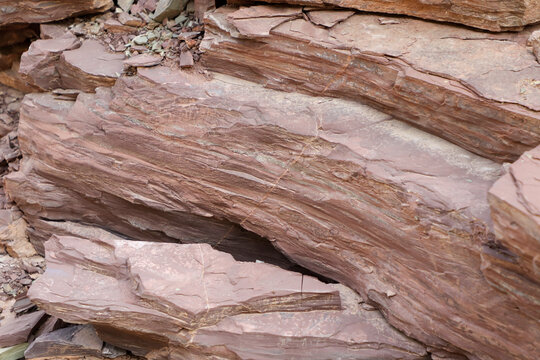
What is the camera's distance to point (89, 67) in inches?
246

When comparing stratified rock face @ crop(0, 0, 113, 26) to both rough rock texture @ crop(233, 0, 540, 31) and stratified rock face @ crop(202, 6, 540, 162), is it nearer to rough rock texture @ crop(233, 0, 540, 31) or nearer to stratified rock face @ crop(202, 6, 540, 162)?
stratified rock face @ crop(202, 6, 540, 162)

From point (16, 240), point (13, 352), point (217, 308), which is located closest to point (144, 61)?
point (217, 308)

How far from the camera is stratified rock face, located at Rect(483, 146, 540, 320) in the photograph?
11.6ft

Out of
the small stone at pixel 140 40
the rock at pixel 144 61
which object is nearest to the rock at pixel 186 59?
the rock at pixel 144 61

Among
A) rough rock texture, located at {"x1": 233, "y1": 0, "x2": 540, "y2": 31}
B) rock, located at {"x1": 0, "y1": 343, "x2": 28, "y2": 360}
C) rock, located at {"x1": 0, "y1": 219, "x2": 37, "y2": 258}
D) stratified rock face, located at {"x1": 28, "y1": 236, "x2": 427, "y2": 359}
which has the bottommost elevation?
rock, located at {"x1": 0, "y1": 343, "x2": 28, "y2": 360}

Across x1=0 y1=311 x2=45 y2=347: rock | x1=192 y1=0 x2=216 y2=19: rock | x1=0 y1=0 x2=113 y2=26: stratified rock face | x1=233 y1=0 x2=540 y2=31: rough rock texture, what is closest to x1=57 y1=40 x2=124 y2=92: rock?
x1=0 y1=0 x2=113 y2=26: stratified rock face

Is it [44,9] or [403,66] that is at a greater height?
[403,66]

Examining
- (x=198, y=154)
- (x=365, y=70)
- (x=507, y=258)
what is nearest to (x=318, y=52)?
(x=365, y=70)

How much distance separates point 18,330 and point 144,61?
3.03 meters

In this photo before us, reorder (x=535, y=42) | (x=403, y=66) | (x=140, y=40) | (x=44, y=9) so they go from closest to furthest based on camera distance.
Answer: (x=535, y=42) → (x=403, y=66) → (x=140, y=40) → (x=44, y=9)

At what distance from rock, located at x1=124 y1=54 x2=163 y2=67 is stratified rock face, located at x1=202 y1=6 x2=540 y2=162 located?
1.78 feet

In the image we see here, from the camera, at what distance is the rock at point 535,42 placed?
4.63 metres

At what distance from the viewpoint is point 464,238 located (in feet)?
14.1

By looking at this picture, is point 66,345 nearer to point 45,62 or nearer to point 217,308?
point 217,308
